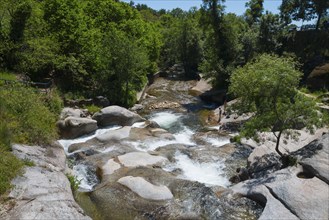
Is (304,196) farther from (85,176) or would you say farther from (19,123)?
(19,123)

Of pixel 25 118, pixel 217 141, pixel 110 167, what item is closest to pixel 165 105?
pixel 217 141

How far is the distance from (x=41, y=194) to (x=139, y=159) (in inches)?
313

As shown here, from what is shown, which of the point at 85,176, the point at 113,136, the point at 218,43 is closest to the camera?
the point at 85,176

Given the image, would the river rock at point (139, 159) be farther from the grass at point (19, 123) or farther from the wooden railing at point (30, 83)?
the wooden railing at point (30, 83)

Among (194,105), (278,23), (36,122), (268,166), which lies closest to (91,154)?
(36,122)

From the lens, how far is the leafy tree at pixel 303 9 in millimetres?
44281

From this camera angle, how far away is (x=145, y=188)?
16.7 metres

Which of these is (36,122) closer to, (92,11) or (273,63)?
(273,63)

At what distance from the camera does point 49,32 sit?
3378cm

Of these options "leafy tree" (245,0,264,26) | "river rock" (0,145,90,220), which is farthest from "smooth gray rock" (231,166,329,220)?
"leafy tree" (245,0,264,26)

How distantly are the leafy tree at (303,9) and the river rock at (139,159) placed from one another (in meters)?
35.6

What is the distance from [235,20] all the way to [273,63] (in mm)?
28172

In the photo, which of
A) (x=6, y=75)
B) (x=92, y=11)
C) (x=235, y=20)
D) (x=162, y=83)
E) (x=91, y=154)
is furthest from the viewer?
(x=162, y=83)

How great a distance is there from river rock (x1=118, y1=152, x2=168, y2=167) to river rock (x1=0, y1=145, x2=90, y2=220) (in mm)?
4323
